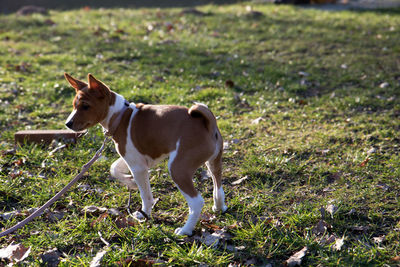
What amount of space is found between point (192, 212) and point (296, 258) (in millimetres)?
835

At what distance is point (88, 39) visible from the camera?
933 centimetres

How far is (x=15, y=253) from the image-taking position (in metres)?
3.00

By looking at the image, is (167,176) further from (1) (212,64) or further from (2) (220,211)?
(1) (212,64)

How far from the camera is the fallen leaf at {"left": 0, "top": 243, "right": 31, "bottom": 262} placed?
296 cm

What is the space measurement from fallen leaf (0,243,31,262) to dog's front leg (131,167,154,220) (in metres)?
0.91

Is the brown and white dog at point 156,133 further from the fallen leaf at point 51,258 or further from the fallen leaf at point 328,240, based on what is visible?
the fallen leaf at point 328,240

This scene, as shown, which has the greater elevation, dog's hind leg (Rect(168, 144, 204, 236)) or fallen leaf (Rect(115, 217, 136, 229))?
dog's hind leg (Rect(168, 144, 204, 236))

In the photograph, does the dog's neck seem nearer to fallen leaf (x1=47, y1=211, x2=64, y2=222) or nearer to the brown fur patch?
the brown fur patch

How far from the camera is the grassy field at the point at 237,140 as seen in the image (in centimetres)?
313

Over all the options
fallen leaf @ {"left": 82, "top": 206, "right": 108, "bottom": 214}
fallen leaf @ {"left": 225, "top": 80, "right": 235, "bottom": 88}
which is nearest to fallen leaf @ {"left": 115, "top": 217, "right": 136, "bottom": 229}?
fallen leaf @ {"left": 82, "top": 206, "right": 108, "bottom": 214}

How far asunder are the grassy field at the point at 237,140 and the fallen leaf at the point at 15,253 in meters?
0.06

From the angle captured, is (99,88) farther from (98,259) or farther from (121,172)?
(98,259)

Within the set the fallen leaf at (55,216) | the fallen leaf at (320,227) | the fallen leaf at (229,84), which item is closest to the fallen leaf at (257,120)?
the fallen leaf at (229,84)

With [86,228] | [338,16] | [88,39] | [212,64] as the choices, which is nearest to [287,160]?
[86,228]
